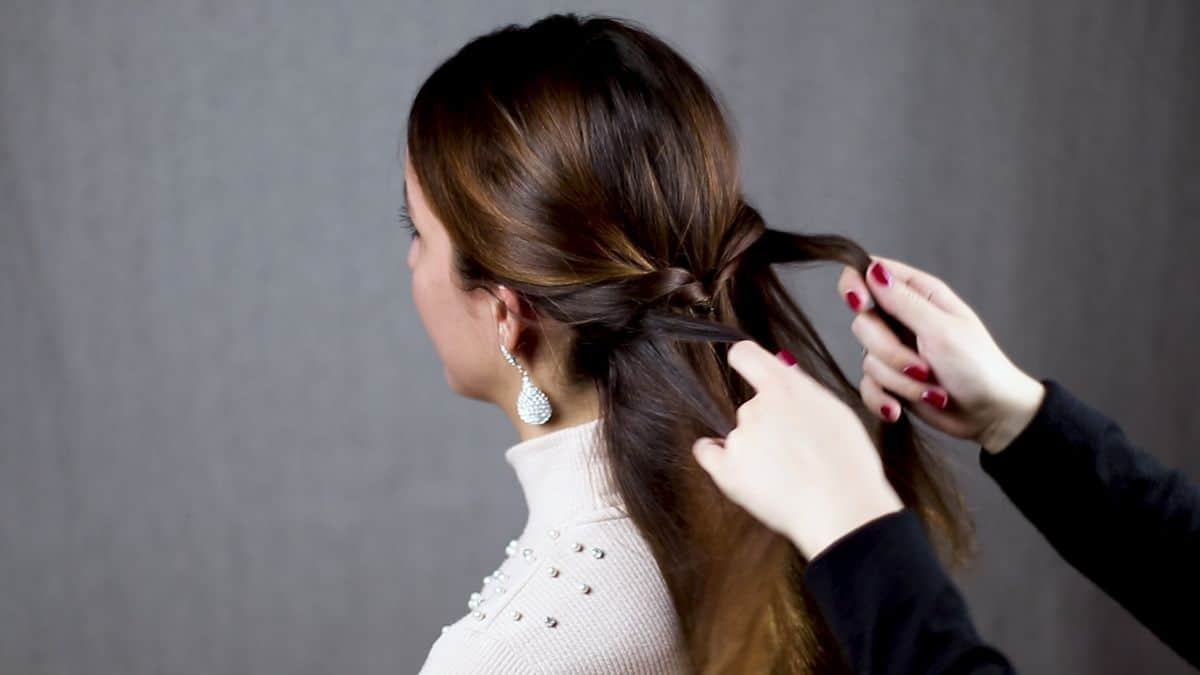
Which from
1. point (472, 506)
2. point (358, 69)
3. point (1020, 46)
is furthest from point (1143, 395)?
point (358, 69)

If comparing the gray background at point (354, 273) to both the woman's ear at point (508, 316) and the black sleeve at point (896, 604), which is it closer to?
the woman's ear at point (508, 316)

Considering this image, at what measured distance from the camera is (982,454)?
3.33 feet

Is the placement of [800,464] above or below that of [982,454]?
above

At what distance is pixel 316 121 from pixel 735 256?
48.4 inches

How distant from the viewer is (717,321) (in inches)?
42.1

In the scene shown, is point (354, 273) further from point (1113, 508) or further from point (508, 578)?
point (1113, 508)

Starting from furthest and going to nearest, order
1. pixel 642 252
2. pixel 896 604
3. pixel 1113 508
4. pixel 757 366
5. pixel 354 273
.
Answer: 1. pixel 354 273
2. pixel 642 252
3. pixel 1113 508
4. pixel 757 366
5. pixel 896 604

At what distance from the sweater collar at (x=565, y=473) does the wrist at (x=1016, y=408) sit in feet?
0.94

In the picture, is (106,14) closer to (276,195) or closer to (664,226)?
(276,195)

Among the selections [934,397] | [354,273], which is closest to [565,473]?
[934,397]

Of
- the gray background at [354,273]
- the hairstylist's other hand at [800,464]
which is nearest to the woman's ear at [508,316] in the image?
the hairstylist's other hand at [800,464]

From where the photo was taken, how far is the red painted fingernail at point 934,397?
99cm

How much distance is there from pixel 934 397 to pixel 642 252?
0.24 m

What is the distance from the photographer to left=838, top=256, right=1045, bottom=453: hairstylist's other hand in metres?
0.98
